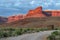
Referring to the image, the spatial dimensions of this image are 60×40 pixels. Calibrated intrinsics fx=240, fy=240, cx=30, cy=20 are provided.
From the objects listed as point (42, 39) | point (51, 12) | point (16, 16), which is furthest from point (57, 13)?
point (42, 39)

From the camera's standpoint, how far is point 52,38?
2212cm

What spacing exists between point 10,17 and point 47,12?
2174 centimetres

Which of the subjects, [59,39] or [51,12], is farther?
[51,12]

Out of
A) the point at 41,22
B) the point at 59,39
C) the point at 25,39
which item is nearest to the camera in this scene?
the point at 59,39

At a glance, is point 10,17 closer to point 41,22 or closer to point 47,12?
point 47,12

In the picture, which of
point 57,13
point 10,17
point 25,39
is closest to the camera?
point 25,39

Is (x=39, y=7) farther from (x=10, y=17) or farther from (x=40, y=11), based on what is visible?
(x=10, y=17)

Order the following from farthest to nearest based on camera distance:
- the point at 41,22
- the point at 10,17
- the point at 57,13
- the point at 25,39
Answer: the point at 10,17 → the point at 57,13 → the point at 41,22 → the point at 25,39

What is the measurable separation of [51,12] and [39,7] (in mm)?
8247

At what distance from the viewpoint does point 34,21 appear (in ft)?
343

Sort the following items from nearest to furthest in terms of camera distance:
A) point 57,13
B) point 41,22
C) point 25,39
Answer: point 25,39 → point 41,22 → point 57,13

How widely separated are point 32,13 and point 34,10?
20.6 ft

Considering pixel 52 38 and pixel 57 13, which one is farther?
pixel 57 13

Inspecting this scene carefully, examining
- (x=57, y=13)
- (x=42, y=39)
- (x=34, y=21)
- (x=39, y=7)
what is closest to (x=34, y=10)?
(x=39, y=7)
